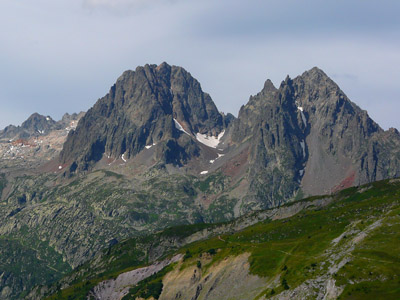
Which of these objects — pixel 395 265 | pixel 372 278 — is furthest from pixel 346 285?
pixel 395 265

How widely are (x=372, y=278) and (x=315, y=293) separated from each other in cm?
2094

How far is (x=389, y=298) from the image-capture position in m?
174

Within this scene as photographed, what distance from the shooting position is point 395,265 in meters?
198

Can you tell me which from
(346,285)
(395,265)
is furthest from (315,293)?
(395,265)

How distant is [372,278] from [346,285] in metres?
9.61

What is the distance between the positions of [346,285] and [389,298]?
19733 millimetres

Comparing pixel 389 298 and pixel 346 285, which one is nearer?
pixel 389 298

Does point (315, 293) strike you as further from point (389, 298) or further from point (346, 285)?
point (389, 298)

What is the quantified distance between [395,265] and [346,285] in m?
21.6

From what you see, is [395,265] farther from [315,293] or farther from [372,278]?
[315,293]

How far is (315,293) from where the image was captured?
19900 centimetres

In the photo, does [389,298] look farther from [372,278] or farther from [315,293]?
[315,293]

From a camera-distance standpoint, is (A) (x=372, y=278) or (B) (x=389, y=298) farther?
(A) (x=372, y=278)

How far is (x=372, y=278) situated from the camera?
192000 millimetres
